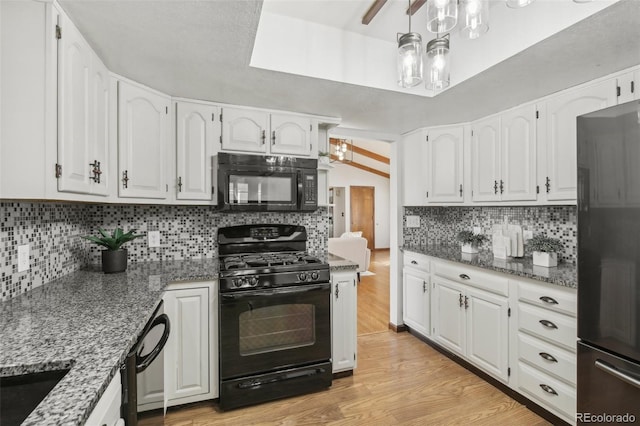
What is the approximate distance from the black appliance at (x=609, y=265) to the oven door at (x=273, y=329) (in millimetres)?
1474

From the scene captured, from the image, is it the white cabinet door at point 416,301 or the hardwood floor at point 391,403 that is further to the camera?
the white cabinet door at point 416,301

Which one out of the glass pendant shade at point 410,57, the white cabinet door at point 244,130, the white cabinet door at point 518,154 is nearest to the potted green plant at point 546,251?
the white cabinet door at point 518,154

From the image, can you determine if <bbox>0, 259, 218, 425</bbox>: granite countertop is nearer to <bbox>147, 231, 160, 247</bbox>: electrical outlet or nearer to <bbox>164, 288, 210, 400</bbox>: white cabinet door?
<bbox>164, 288, 210, 400</bbox>: white cabinet door

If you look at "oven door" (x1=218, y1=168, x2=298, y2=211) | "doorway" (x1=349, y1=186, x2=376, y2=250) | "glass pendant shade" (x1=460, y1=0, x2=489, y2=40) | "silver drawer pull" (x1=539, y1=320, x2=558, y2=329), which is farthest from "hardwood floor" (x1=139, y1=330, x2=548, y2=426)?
"doorway" (x1=349, y1=186, x2=376, y2=250)

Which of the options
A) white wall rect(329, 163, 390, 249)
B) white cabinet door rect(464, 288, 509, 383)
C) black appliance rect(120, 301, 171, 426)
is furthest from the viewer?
white wall rect(329, 163, 390, 249)

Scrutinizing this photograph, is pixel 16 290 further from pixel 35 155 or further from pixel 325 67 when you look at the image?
pixel 325 67

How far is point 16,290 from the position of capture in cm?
145

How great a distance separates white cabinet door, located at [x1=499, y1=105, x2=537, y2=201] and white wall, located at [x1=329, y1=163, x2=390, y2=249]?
23.3 feet

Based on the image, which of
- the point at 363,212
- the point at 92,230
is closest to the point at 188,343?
the point at 92,230

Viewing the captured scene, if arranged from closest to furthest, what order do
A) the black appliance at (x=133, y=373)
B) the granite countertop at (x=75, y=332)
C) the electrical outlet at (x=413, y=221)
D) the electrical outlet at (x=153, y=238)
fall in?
the granite countertop at (x=75, y=332)
the black appliance at (x=133, y=373)
the electrical outlet at (x=153, y=238)
the electrical outlet at (x=413, y=221)

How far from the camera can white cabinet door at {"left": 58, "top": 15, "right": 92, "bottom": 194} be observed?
51.0 inches

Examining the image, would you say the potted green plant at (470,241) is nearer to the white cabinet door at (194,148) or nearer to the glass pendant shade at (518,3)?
the glass pendant shade at (518,3)

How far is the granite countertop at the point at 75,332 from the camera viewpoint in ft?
2.36

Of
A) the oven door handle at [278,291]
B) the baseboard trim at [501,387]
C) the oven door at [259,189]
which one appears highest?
the oven door at [259,189]
